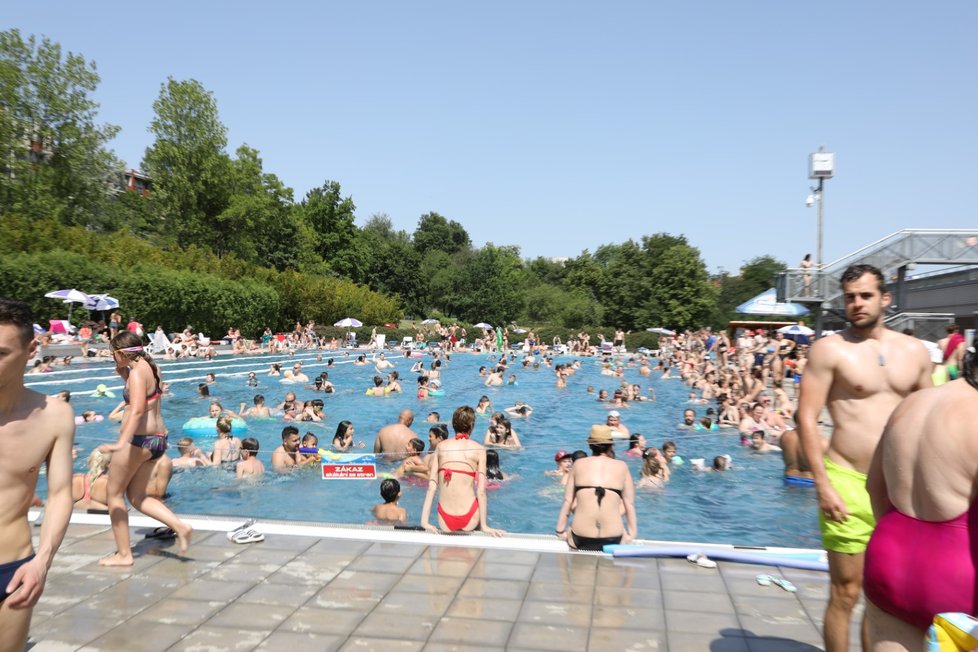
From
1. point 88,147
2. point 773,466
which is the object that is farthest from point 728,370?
point 88,147

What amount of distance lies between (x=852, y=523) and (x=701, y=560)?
1991 millimetres

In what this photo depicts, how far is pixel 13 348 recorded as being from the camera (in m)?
2.40

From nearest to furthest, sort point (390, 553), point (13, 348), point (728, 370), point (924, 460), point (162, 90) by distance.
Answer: point (924, 460)
point (13, 348)
point (390, 553)
point (728, 370)
point (162, 90)

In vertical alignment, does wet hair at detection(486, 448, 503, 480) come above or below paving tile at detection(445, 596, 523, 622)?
below

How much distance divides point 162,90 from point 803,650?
52.0 meters

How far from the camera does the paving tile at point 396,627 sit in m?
3.84

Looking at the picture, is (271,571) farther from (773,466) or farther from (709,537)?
(773,466)

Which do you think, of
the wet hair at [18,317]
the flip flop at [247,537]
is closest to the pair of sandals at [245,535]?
the flip flop at [247,537]

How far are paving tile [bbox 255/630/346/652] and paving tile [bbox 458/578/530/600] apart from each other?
0.92m

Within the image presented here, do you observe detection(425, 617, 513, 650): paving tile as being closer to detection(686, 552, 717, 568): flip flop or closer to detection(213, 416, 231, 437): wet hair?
detection(686, 552, 717, 568): flip flop

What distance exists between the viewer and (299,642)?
377cm

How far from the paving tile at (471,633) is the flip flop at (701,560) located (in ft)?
5.39

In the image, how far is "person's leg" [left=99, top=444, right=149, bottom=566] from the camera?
15.9ft

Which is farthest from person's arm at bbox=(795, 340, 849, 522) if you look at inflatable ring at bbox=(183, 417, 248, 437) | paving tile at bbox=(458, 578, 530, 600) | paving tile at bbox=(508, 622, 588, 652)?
inflatable ring at bbox=(183, 417, 248, 437)
